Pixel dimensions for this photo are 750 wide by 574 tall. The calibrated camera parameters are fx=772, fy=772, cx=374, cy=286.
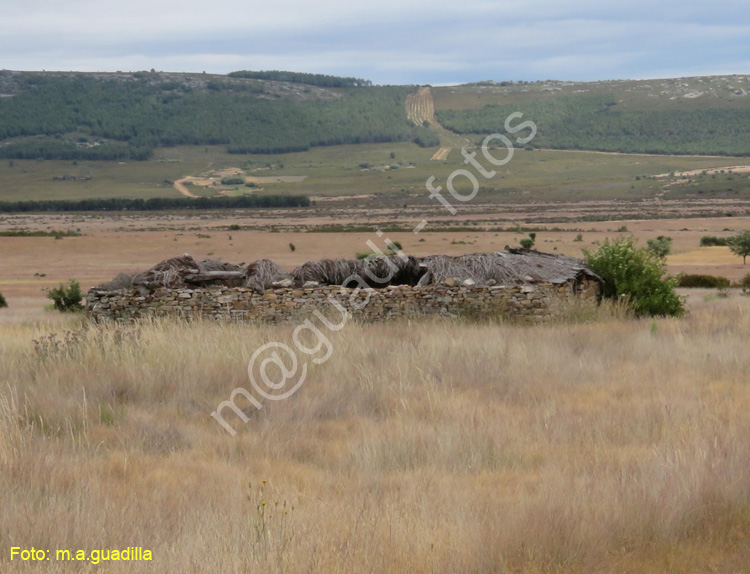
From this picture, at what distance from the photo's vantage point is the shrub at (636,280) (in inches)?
585

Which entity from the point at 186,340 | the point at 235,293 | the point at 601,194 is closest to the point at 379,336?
the point at 186,340

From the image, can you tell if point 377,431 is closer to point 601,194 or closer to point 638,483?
point 638,483

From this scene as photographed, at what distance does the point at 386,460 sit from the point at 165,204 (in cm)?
10481

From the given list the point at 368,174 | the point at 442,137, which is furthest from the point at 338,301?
the point at 442,137

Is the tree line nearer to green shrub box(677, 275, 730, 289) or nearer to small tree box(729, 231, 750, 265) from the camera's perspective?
small tree box(729, 231, 750, 265)

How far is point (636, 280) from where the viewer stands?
1527 centimetres

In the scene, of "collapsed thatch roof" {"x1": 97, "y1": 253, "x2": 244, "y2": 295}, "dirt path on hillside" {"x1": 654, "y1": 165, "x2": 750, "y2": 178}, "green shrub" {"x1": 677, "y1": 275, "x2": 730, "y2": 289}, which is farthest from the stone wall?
"dirt path on hillside" {"x1": 654, "y1": 165, "x2": 750, "y2": 178}

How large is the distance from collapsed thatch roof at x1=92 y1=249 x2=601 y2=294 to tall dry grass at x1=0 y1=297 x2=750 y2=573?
463cm

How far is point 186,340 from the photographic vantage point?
9.62 m

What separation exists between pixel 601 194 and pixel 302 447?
10017 centimetres

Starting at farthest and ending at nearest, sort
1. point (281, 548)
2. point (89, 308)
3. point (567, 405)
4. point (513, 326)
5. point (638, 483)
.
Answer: point (89, 308) → point (513, 326) → point (567, 405) → point (638, 483) → point (281, 548)

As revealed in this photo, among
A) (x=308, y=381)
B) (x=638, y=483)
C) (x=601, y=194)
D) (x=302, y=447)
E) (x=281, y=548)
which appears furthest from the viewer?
(x=601, y=194)

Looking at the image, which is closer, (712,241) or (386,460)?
(386,460)

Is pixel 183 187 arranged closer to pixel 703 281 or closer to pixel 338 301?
pixel 703 281
